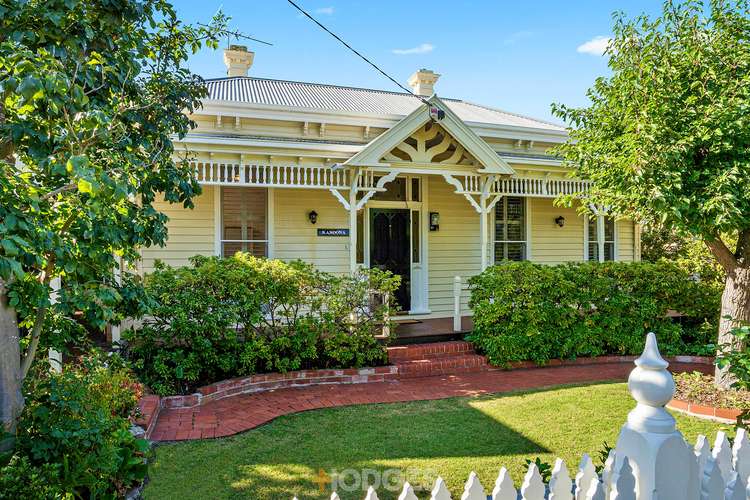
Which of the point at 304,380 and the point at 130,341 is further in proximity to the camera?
the point at 304,380

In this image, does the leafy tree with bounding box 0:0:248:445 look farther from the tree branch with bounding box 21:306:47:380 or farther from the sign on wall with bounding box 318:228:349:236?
the sign on wall with bounding box 318:228:349:236

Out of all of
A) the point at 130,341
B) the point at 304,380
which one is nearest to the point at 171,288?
the point at 130,341

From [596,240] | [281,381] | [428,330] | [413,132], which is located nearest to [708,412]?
[428,330]

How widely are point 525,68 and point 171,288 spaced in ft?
29.2

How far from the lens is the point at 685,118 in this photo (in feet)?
19.9

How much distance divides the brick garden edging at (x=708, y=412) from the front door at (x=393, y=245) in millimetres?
5798

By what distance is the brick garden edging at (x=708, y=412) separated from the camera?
591 cm

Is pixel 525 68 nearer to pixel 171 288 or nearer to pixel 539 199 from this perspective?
pixel 539 199

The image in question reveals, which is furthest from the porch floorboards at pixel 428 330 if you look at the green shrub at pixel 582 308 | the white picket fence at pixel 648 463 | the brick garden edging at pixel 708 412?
the white picket fence at pixel 648 463

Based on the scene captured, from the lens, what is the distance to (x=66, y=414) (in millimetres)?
3428

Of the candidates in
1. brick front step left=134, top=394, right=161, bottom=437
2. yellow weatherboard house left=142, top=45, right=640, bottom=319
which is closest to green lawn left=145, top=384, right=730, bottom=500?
brick front step left=134, top=394, right=161, bottom=437

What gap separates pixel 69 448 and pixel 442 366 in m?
→ 6.00

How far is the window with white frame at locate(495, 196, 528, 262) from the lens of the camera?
12.2 m

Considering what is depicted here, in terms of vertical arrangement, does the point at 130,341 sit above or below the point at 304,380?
above
